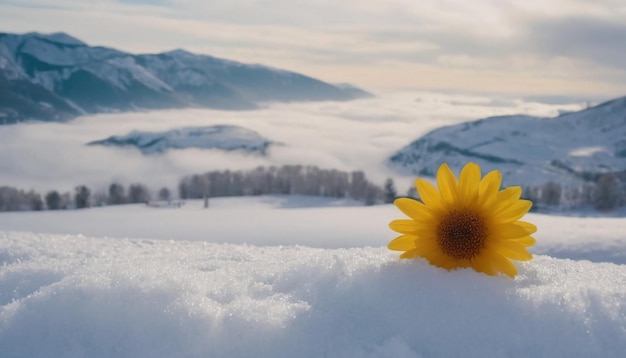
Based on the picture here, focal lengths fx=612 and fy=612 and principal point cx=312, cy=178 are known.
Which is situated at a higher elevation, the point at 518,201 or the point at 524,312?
the point at 518,201

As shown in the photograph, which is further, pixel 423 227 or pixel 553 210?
pixel 553 210

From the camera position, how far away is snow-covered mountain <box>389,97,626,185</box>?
483 ft

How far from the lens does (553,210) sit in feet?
205

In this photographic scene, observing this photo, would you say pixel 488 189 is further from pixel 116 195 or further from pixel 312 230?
pixel 116 195

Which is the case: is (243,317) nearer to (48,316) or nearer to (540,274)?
(48,316)

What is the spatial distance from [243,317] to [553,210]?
65.6m

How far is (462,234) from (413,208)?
0.21 meters

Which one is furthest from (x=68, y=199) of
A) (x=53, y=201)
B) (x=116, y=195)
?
(x=53, y=201)

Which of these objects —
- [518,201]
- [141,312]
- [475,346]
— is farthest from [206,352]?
[518,201]

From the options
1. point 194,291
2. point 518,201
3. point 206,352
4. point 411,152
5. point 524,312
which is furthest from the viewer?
point 411,152

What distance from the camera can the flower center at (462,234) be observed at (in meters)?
2.28

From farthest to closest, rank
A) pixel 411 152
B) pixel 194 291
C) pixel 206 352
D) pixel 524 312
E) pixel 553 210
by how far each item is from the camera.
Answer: pixel 411 152 → pixel 553 210 → pixel 194 291 → pixel 524 312 → pixel 206 352

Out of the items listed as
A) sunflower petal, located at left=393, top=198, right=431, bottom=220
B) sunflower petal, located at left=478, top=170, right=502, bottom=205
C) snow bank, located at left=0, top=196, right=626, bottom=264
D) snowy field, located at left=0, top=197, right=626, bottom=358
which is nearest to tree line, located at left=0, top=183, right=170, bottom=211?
snow bank, located at left=0, top=196, right=626, bottom=264

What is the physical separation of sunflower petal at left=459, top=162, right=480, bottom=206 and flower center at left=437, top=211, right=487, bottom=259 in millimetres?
59
